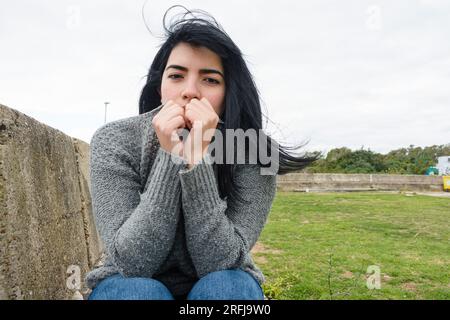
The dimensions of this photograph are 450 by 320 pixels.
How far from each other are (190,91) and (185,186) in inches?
19.7

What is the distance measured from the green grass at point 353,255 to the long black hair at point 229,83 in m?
1.94

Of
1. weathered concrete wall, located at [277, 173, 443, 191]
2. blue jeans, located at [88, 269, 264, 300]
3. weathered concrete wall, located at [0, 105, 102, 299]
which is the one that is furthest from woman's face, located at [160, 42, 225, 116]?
weathered concrete wall, located at [277, 173, 443, 191]

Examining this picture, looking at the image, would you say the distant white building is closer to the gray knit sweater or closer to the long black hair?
the long black hair

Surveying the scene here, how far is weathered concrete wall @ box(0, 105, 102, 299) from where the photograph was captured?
1.59m

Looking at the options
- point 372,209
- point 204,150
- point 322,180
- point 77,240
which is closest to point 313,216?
point 372,209

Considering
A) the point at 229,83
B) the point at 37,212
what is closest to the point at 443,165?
the point at 229,83

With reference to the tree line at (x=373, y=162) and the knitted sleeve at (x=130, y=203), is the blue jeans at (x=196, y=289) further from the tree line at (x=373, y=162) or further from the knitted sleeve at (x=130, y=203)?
the tree line at (x=373, y=162)

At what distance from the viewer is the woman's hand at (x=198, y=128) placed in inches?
71.7

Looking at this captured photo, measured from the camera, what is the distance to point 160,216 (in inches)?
66.0

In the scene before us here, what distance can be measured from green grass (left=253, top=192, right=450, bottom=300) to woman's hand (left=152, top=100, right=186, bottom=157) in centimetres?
234

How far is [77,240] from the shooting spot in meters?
2.82

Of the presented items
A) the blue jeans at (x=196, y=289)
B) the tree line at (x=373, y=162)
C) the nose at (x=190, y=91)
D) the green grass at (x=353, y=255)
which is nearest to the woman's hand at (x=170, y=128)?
the nose at (x=190, y=91)

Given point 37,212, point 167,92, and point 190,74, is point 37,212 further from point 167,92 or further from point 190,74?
point 190,74
